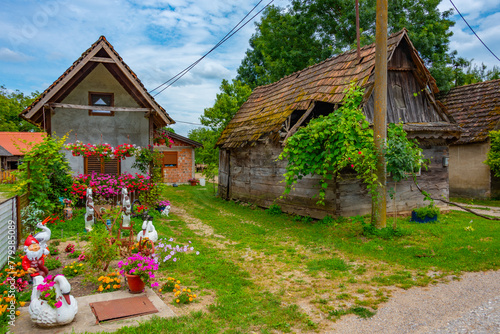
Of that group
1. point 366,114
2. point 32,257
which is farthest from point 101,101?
point 366,114

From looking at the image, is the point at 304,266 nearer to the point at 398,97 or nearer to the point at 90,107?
the point at 398,97

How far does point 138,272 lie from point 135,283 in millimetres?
219

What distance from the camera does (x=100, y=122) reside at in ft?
42.0

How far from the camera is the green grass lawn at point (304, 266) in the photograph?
4668mm

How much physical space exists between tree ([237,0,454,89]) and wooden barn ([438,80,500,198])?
11.6 ft

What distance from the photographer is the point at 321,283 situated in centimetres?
600

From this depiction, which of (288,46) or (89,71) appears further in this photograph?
(288,46)

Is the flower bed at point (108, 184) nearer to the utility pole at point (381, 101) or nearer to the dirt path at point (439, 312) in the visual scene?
the utility pole at point (381, 101)

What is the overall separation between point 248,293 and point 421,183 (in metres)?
9.03

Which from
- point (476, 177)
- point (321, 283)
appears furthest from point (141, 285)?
point (476, 177)

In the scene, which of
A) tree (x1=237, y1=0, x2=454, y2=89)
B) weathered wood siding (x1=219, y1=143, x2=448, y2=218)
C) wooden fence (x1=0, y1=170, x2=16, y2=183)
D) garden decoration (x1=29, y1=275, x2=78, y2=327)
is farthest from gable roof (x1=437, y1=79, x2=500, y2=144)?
wooden fence (x1=0, y1=170, x2=16, y2=183)

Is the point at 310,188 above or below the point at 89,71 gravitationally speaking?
below

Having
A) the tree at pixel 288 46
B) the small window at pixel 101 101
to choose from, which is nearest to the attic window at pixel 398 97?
the small window at pixel 101 101

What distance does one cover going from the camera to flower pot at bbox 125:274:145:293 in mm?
5297
